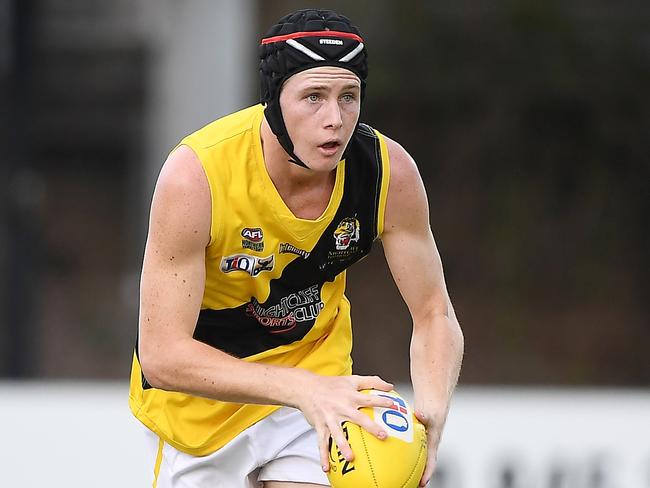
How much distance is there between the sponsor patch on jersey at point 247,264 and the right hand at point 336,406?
456 millimetres

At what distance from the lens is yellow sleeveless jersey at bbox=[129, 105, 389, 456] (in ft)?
11.5

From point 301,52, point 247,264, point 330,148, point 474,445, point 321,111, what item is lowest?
point 474,445

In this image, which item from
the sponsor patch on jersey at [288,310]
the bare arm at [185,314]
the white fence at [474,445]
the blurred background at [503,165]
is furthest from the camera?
the blurred background at [503,165]

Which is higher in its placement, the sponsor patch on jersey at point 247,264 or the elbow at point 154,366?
the sponsor patch on jersey at point 247,264

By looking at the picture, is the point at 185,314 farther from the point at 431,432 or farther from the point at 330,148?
the point at 431,432

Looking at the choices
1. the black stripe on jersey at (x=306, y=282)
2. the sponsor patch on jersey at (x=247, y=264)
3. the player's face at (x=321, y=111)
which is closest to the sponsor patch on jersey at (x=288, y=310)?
the black stripe on jersey at (x=306, y=282)

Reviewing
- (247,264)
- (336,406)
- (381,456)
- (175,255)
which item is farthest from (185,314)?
(381,456)

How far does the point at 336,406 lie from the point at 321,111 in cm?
76

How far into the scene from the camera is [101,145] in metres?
25.3

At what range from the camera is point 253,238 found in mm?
3520

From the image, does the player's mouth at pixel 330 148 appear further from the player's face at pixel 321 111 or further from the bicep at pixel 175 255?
the bicep at pixel 175 255

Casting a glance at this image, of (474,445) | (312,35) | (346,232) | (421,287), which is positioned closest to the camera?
(312,35)

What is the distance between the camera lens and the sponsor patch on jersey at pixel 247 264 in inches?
139

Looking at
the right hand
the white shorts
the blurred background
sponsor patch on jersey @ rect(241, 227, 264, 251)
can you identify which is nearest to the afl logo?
sponsor patch on jersey @ rect(241, 227, 264, 251)
